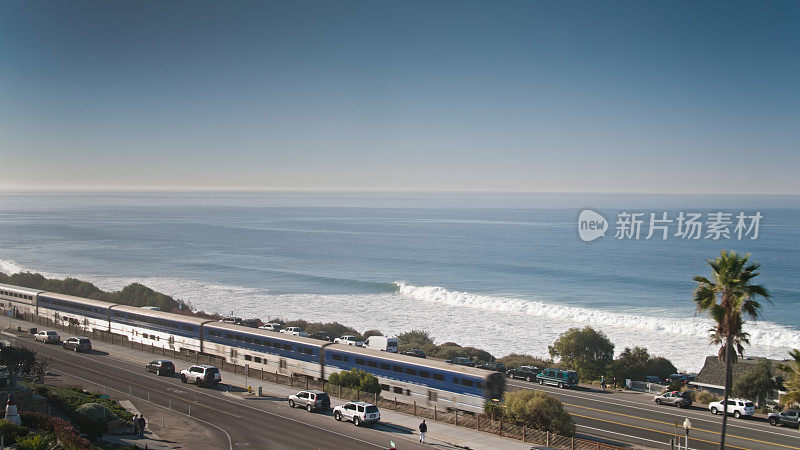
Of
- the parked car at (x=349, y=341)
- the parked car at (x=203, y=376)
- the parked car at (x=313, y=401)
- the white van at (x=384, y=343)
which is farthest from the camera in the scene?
the parked car at (x=349, y=341)

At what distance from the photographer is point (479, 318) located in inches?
4045

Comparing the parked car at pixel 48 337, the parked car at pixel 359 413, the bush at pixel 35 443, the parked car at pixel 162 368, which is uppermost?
the bush at pixel 35 443

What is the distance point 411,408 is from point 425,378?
2.27 metres

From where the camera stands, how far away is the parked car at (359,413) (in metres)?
34.1

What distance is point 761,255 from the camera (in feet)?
539

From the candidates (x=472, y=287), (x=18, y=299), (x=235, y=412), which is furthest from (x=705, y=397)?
(x=472, y=287)

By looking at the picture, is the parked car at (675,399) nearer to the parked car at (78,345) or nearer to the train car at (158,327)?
the train car at (158,327)

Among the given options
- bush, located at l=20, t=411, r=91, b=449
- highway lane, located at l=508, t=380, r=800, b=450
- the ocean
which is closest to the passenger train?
highway lane, located at l=508, t=380, r=800, b=450

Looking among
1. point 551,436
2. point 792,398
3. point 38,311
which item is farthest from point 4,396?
point 38,311

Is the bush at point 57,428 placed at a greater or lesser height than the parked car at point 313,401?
greater

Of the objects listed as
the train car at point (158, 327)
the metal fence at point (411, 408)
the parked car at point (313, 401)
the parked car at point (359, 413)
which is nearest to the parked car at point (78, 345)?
the metal fence at point (411, 408)

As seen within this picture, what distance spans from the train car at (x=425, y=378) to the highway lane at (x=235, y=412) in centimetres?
427

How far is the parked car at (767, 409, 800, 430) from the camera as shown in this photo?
117 feet

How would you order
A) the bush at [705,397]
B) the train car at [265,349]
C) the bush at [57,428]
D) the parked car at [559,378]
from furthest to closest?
the parked car at [559,378]
the train car at [265,349]
the bush at [705,397]
the bush at [57,428]
